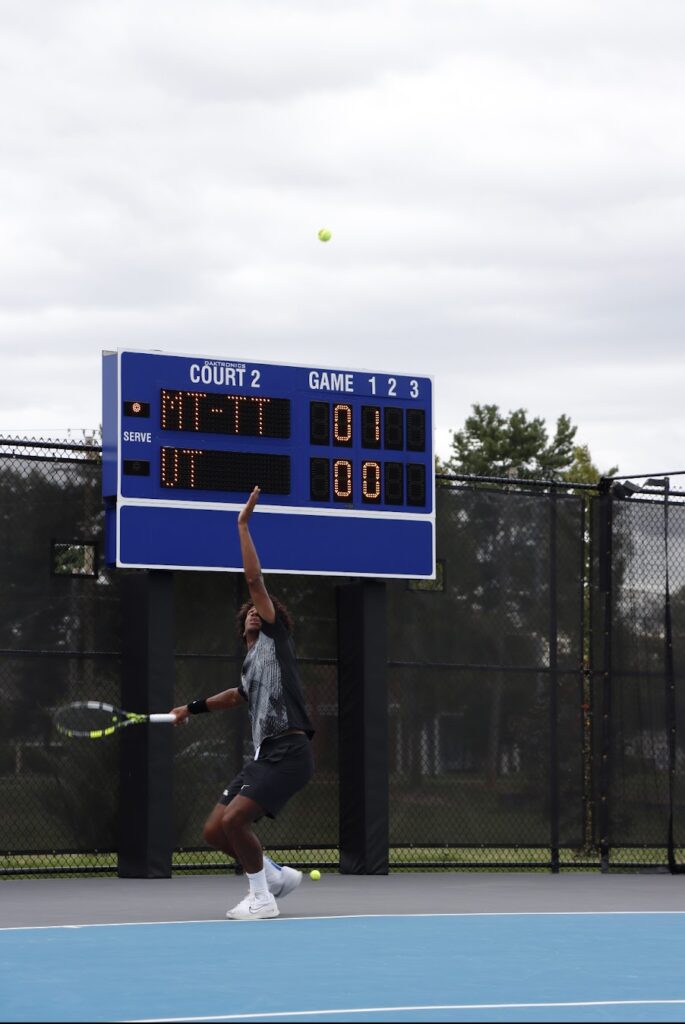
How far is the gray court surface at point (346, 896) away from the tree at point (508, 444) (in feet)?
175

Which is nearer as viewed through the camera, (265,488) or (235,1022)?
(235,1022)

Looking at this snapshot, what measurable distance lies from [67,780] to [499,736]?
13.5 feet

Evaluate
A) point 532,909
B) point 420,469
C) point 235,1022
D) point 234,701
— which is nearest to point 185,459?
point 420,469

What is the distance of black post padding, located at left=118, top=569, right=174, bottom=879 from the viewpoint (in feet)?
48.3

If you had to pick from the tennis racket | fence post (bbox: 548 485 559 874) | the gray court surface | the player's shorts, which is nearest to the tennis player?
the player's shorts

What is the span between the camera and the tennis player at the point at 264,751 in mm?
11062

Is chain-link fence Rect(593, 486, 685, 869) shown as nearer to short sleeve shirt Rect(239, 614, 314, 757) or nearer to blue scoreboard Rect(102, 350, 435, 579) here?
blue scoreboard Rect(102, 350, 435, 579)

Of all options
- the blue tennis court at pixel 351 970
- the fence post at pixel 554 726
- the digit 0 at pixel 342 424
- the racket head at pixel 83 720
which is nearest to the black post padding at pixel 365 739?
the digit 0 at pixel 342 424

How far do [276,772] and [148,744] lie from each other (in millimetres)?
3740

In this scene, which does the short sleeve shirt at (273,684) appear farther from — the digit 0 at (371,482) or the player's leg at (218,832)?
the digit 0 at (371,482)

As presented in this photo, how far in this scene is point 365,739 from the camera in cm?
1573

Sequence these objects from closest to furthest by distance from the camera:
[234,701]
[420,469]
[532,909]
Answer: [234,701]
[532,909]
[420,469]

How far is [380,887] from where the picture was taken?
47.5ft

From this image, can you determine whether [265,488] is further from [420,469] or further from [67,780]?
[67,780]
